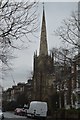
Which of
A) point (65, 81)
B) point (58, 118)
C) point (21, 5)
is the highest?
point (21, 5)

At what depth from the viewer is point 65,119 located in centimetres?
4472

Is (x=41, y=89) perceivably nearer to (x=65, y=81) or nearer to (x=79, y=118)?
(x=65, y=81)

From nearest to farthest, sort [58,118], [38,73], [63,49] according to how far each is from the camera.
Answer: [63,49]
[58,118]
[38,73]

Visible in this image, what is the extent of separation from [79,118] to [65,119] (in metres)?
5.05

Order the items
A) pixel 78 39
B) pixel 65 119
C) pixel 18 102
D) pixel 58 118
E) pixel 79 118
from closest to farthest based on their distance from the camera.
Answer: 1. pixel 78 39
2. pixel 79 118
3. pixel 65 119
4. pixel 58 118
5. pixel 18 102

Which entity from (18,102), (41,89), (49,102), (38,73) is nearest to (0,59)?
(49,102)

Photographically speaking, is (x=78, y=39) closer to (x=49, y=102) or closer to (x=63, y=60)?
(x=63, y=60)

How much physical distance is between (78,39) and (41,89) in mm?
46602

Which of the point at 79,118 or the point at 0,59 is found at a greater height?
the point at 0,59

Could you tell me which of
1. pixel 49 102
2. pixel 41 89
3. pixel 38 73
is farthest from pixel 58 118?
pixel 38 73

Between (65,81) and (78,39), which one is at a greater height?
(78,39)

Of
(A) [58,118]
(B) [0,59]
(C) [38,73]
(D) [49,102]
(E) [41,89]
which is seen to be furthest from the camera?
(C) [38,73]

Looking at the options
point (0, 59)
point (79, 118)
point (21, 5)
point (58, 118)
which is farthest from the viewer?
point (58, 118)

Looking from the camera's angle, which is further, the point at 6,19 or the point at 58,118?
the point at 58,118
